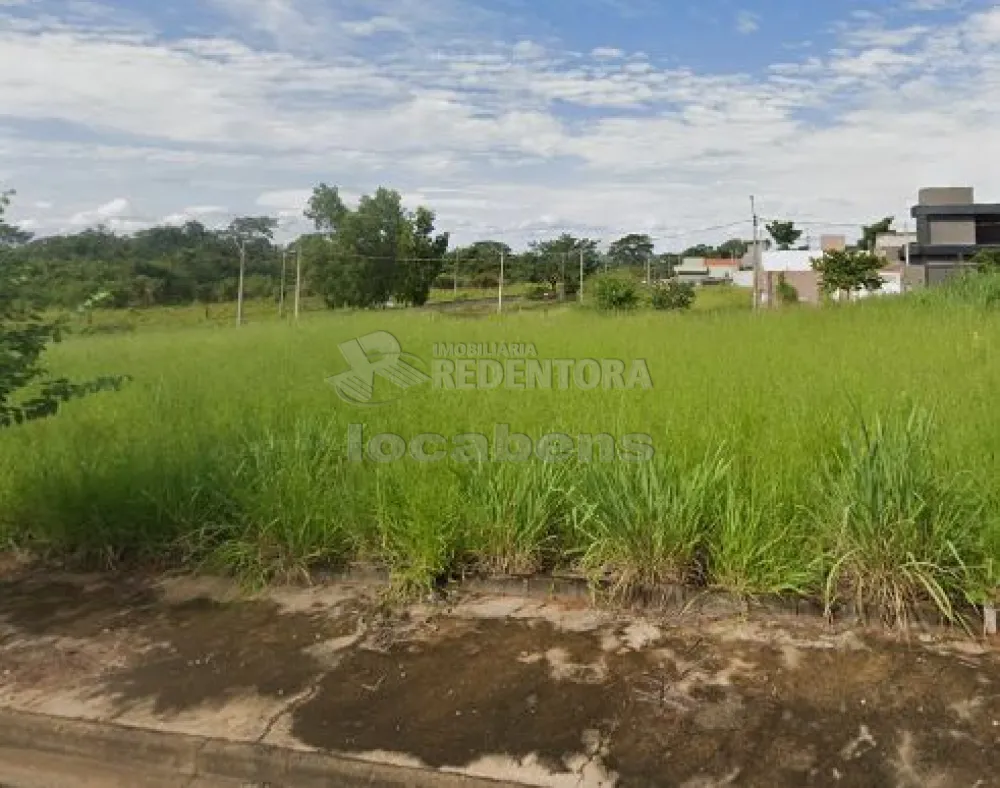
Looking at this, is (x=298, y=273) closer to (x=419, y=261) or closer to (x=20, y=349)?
(x=419, y=261)

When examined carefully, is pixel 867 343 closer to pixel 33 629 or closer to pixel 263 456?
pixel 263 456

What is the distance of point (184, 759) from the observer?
7.33 ft

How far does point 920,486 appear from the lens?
9.21 feet

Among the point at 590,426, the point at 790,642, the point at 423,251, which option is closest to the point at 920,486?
the point at 790,642

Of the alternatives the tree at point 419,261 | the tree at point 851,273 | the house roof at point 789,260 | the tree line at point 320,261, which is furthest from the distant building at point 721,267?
the tree at point 419,261

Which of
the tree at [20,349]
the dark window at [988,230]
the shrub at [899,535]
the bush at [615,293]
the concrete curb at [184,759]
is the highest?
the dark window at [988,230]

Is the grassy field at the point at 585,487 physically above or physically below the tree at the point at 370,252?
below

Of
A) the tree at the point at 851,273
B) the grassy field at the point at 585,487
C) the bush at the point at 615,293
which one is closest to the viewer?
the grassy field at the point at 585,487

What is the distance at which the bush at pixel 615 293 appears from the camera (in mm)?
24781

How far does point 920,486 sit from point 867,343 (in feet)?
17.2

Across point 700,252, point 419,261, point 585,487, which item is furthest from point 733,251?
point 585,487

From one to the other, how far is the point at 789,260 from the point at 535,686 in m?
46.1

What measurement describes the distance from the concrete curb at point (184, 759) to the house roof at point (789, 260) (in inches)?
1720

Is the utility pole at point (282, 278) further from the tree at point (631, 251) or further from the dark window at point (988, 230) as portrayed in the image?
the dark window at point (988, 230)
